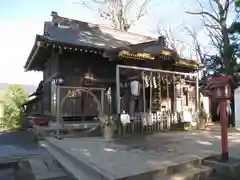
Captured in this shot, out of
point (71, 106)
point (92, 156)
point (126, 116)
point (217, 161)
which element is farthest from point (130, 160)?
point (71, 106)

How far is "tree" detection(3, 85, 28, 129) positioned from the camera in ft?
70.0

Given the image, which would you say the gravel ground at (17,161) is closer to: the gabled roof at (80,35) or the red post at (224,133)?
the red post at (224,133)

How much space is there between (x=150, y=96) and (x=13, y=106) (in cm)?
1469

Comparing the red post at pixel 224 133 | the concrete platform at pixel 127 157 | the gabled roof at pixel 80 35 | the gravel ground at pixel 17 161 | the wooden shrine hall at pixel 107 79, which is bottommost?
the gravel ground at pixel 17 161

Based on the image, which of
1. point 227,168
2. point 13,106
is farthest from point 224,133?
point 13,106

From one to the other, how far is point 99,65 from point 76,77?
1.27 meters

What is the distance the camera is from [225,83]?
566 cm

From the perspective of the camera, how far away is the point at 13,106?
72.6 feet

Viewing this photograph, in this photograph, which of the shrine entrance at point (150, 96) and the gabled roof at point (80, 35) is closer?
the shrine entrance at point (150, 96)

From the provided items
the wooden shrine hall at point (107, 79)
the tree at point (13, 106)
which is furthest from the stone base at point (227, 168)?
the tree at point (13, 106)

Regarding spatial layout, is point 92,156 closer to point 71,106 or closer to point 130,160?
point 130,160

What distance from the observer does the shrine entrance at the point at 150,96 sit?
10.1 m

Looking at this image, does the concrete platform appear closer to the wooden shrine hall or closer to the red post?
the red post

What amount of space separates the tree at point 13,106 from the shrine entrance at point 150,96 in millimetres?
12737
